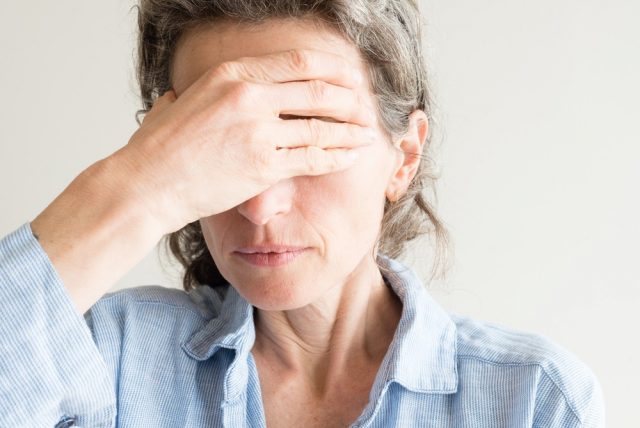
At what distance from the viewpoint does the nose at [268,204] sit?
1364 mm

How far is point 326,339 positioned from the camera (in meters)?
1.63

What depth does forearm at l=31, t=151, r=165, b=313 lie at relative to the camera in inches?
48.0

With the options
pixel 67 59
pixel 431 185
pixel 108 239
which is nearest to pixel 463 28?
pixel 431 185

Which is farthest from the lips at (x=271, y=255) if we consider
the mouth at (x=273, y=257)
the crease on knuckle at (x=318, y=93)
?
the crease on knuckle at (x=318, y=93)

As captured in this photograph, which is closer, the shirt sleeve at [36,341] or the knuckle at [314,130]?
the shirt sleeve at [36,341]

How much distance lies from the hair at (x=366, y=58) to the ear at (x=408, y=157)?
0.02 m

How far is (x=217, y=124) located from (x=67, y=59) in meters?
1.19

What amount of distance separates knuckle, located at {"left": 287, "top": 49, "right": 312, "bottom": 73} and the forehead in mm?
76

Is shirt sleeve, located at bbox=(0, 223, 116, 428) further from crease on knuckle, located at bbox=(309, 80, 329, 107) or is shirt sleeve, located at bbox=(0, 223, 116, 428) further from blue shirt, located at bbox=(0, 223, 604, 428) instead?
crease on knuckle, located at bbox=(309, 80, 329, 107)

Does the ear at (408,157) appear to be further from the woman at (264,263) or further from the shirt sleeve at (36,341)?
the shirt sleeve at (36,341)

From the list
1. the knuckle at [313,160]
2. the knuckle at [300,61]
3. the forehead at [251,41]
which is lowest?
the knuckle at [313,160]

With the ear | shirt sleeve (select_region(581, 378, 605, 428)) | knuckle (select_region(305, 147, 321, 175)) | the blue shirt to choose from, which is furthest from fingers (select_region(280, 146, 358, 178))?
shirt sleeve (select_region(581, 378, 605, 428))

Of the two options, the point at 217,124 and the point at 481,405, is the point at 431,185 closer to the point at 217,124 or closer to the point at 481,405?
the point at 481,405

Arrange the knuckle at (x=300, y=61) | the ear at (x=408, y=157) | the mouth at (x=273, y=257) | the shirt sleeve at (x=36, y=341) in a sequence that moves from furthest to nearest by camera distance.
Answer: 1. the ear at (x=408, y=157)
2. the mouth at (x=273, y=257)
3. the knuckle at (x=300, y=61)
4. the shirt sleeve at (x=36, y=341)
